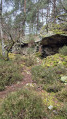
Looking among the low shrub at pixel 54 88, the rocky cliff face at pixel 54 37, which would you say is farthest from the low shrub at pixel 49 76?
the rocky cliff face at pixel 54 37

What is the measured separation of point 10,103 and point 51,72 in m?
2.73

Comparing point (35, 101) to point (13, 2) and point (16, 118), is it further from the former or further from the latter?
point (13, 2)

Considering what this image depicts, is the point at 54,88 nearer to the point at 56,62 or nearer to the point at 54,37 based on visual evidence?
the point at 56,62

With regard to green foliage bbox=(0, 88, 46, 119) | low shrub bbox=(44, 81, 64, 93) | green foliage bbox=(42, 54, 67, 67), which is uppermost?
green foliage bbox=(0, 88, 46, 119)

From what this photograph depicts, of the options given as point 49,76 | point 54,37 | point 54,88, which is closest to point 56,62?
point 49,76

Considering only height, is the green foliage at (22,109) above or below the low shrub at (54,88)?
above

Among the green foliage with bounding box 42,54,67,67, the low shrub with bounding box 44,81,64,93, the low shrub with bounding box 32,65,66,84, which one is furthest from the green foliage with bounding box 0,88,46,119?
the green foliage with bounding box 42,54,67,67

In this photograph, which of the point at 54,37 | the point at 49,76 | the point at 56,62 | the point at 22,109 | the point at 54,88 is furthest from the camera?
the point at 54,37

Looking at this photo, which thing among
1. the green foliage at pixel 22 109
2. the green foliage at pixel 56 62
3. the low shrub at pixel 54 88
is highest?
the green foliage at pixel 22 109

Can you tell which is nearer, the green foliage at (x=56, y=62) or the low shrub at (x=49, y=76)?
the low shrub at (x=49, y=76)

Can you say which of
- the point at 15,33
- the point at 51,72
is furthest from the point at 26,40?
the point at 51,72

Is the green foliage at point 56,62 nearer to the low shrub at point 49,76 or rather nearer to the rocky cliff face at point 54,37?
the low shrub at point 49,76

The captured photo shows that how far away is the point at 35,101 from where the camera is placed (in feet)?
7.15

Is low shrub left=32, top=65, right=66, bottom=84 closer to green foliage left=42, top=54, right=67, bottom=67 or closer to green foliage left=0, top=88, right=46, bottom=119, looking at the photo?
green foliage left=42, top=54, right=67, bottom=67
